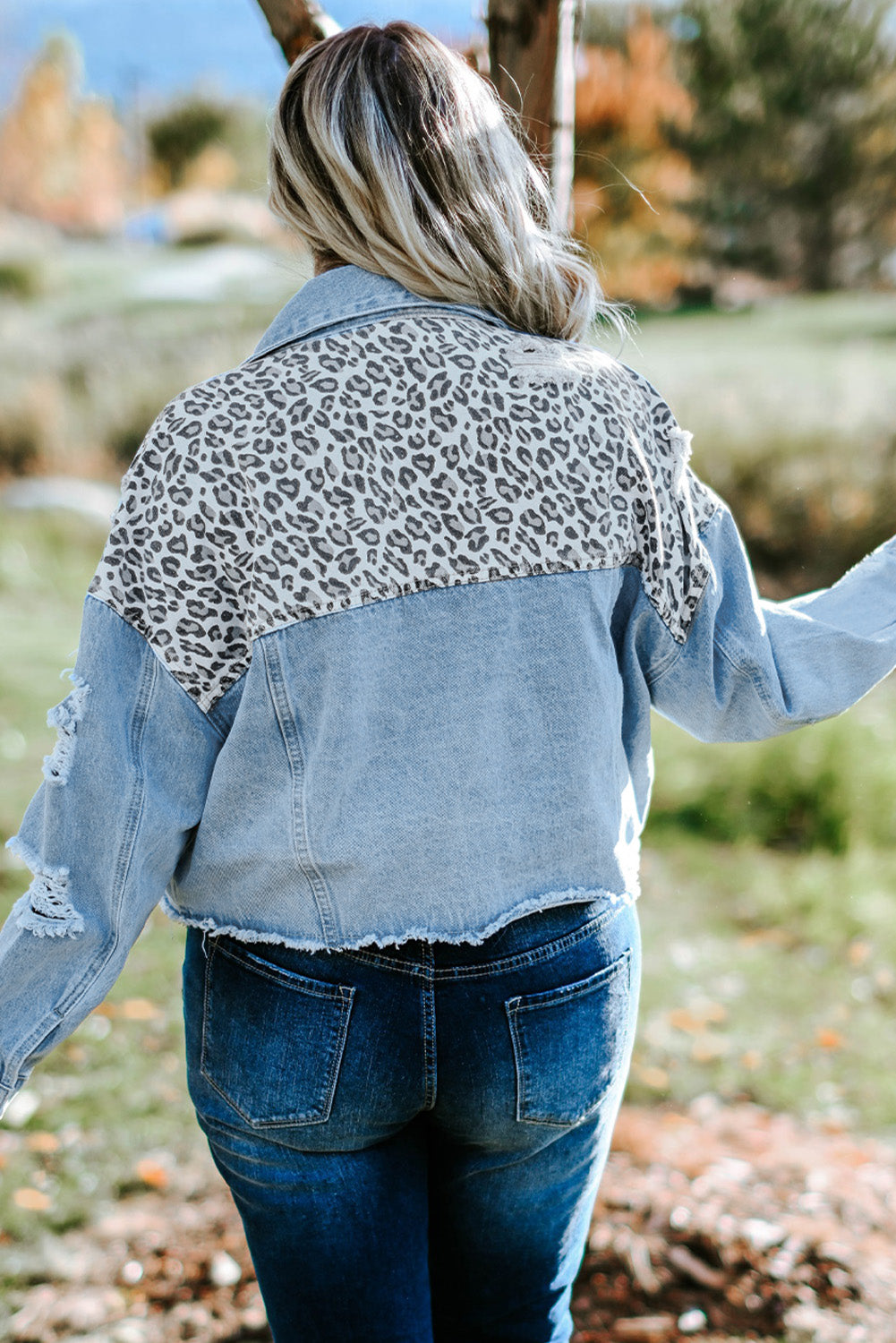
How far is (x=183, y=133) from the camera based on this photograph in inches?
1726

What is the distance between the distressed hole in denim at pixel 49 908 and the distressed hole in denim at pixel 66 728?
0.08 m

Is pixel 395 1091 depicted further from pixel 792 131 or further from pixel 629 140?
pixel 792 131

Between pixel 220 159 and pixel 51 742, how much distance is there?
144 ft

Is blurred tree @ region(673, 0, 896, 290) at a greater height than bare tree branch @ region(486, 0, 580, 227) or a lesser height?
lesser

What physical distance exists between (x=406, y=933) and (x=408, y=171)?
806 millimetres

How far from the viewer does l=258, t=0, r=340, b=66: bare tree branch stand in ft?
6.36

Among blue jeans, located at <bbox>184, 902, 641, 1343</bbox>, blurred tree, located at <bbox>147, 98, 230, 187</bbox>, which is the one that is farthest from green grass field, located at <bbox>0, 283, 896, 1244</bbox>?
blurred tree, located at <bbox>147, 98, 230, 187</bbox>

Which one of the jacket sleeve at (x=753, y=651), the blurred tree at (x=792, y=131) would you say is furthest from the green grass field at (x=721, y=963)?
the blurred tree at (x=792, y=131)

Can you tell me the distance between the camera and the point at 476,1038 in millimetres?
1265

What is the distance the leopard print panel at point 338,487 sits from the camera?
118 centimetres

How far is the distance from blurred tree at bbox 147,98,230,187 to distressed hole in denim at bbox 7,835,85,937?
47.7 metres

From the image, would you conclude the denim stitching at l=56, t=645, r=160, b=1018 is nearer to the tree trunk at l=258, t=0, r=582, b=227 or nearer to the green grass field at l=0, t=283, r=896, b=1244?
the tree trunk at l=258, t=0, r=582, b=227

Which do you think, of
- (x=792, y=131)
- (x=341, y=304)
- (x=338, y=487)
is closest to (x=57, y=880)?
(x=338, y=487)

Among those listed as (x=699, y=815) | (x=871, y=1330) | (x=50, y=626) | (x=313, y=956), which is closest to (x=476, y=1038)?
(x=313, y=956)
